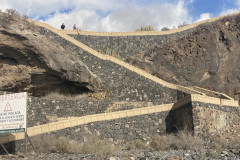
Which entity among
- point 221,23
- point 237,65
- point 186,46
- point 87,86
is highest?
point 221,23

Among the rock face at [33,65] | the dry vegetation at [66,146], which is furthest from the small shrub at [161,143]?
the rock face at [33,65]

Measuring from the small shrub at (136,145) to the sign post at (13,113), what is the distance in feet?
16.5

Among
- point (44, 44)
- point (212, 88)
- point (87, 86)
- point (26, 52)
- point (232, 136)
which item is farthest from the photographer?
point (212, 88)

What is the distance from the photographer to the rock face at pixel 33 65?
52.5 feet

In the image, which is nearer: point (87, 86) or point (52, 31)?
point (87, 86)

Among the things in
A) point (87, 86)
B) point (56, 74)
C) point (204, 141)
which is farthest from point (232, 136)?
point (56, 74)

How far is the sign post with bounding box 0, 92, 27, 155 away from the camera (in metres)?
10.9

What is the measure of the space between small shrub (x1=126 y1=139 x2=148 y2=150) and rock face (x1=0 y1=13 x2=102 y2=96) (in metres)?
6.37

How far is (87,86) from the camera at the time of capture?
1906 cm

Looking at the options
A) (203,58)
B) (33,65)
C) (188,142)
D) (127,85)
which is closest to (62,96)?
(33,65)

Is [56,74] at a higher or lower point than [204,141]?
higher

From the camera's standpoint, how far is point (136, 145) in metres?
13.6

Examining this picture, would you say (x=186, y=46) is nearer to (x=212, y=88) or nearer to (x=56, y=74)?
(x=212, y=88)

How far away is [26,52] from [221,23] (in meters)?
17.7
